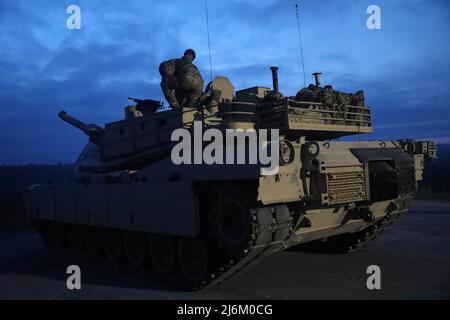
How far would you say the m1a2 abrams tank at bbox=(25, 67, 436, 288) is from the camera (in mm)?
7770

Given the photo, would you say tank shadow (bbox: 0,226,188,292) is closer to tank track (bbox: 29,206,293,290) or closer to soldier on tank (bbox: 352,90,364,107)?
tank track (bbox: 29,206,293,290)

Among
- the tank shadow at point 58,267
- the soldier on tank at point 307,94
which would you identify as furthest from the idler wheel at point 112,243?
the soldier on tank at point 307,94

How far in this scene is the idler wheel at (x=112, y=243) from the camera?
36.0 ft

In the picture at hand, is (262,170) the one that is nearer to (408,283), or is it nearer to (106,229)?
(408,283)

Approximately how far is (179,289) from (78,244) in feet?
16.4

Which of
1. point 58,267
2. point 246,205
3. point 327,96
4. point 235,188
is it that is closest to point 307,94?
point 327,96

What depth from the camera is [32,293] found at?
863 cm

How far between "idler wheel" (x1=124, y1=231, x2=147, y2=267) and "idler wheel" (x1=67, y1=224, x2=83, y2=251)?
8.23 ft

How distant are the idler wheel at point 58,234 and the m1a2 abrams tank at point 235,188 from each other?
1.61 metres

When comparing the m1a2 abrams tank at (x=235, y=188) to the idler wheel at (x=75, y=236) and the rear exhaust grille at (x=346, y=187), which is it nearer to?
the rear exhaust grille at (x=346, y=187)

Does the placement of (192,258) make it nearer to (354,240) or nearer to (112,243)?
(112,243)

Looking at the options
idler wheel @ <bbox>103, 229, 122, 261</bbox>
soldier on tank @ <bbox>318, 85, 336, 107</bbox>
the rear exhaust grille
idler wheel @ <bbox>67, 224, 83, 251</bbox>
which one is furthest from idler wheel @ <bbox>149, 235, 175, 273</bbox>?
soldier on tank @ <bbox>318, 85, 336, 107</bbox>

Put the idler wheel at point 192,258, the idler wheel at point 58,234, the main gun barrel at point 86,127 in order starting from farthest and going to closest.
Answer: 1. the idler wheel at point 58,234
2. the main gun barrel at point 86,127
3. the idler wheel at point 192,258

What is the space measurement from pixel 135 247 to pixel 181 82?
3.55 meters
